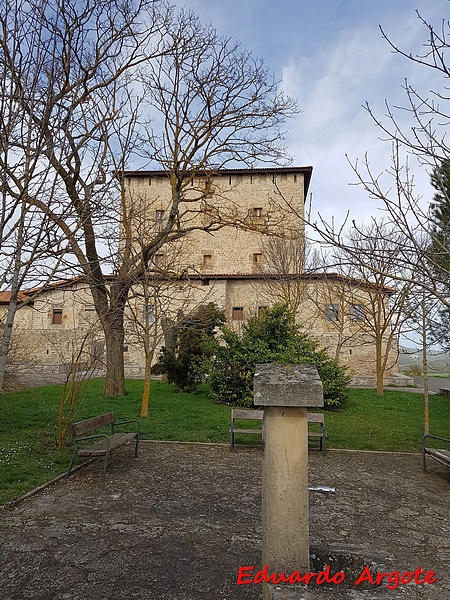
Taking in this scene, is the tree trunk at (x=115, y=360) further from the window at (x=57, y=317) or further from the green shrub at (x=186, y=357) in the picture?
the window at (x=57, y=317)

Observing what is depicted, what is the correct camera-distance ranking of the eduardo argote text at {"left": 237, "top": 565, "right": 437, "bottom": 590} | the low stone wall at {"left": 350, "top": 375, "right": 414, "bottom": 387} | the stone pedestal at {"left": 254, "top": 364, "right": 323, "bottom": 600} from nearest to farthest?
the eduardo argote text at {"left": 237, "top": 565, "right": 437, "bottom": 590}
the stone pedestal at {"left": 254, "top": 364, "right": 323, "bottom": 600}
the low stone wall at {"left": 350, "top": 375, "right": 414, "bottom": 387}

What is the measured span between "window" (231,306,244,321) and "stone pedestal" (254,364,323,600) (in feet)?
79.8

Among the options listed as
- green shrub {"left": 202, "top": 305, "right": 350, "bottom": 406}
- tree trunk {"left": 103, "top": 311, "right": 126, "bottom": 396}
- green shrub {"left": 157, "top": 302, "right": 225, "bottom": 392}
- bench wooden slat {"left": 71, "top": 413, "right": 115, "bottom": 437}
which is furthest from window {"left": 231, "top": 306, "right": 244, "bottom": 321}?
bench wooden slat {"left": 71, "top": 413, "right": 115, "bottom": 437}

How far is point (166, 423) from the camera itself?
10.1 meters

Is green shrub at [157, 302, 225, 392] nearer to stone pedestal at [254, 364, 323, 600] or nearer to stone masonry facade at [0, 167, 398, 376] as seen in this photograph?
stone masonry facade at [0, 167, 398, 376]

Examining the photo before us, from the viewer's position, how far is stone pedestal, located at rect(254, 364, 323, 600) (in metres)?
2.62

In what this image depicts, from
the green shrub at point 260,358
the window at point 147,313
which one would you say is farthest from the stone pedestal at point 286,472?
the green shrub at point 260,358

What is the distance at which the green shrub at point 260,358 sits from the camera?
42.3 ft

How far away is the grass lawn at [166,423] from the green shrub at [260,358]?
638mm

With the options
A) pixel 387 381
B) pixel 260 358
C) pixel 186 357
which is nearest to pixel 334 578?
pixel 260 358

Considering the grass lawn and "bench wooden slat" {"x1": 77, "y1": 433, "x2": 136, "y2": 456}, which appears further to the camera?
the grass lawn

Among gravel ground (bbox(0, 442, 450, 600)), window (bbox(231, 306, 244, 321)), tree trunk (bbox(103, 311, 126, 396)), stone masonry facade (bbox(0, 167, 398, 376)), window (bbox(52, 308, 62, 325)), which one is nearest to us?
gravel ground (bbox(0, 442, 450, 600))

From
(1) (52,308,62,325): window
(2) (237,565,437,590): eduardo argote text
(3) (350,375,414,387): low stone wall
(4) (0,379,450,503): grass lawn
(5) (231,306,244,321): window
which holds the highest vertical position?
(5) (231,306,244,321): window

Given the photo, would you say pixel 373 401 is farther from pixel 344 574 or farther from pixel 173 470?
pixel 344 574
